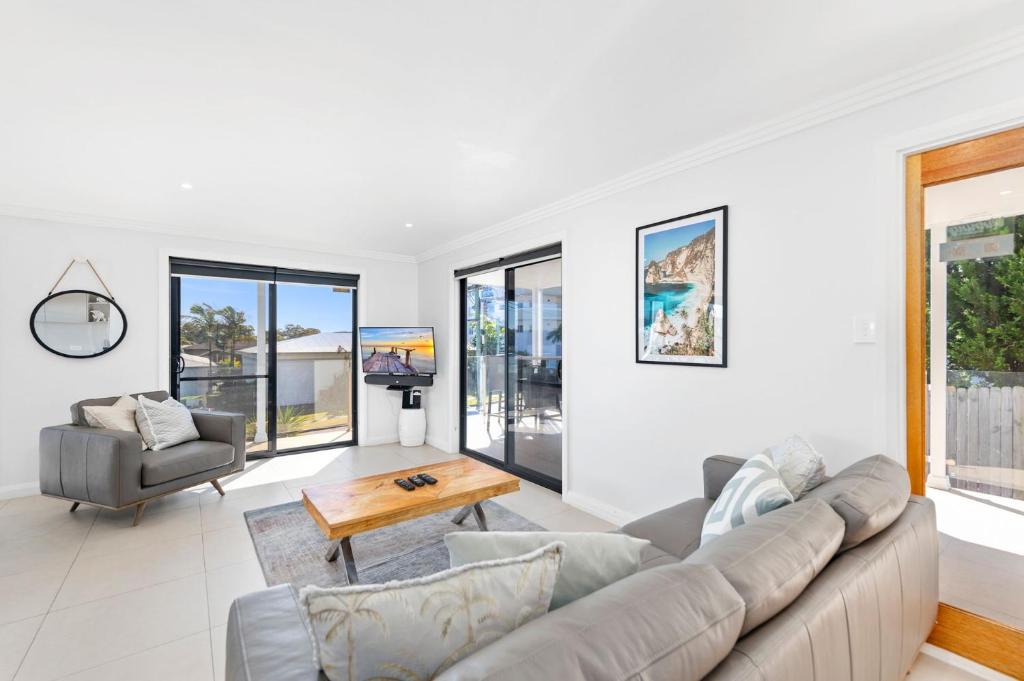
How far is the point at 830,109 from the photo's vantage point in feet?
7.09

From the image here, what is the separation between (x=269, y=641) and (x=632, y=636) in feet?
2.63

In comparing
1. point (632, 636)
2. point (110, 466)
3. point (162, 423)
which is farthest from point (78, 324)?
point (632, 636)

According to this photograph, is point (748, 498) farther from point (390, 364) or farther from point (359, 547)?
point (390, 364)

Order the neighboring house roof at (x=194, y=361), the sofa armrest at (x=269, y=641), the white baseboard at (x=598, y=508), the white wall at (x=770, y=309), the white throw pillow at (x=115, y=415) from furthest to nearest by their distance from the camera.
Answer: the neighboring house roof at (x=194, y=361), the white throw pillow at (x=115, y=415), the white baseboard at (x=598, y=508), the white wall at (x=770, y=309), the sofa armrest at (x=269, y=641)

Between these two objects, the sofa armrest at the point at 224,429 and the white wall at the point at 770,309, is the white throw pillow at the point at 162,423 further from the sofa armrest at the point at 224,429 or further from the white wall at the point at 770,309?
the white wall at the point at 770,309

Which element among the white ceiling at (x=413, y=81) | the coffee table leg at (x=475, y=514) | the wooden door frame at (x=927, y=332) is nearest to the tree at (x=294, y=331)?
the white ceiling at (x=413, y=81)

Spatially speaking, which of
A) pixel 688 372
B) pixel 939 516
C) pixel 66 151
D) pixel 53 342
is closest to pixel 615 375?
pixel 688 372

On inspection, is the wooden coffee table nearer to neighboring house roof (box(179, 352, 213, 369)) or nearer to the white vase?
the white vase

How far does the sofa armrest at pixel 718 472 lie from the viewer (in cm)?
226

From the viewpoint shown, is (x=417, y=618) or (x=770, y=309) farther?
(x=770, y=309)

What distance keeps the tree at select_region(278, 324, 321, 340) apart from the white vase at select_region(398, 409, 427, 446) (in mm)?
1462

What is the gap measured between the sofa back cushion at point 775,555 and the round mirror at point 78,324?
16.8 ft

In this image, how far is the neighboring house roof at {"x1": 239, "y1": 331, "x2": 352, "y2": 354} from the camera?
519 centimetres

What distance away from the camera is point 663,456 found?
2.89 meters
